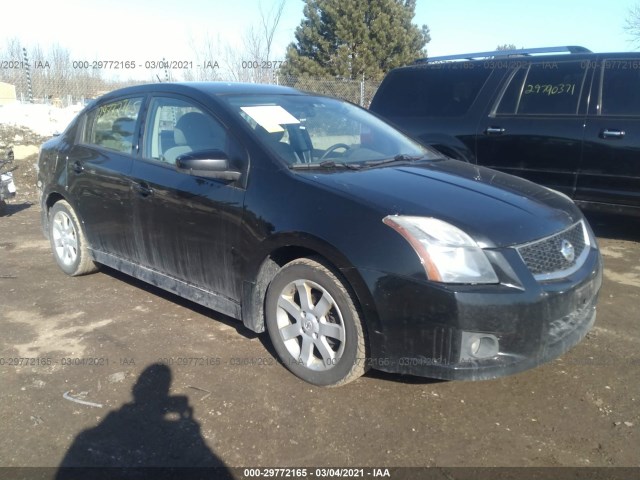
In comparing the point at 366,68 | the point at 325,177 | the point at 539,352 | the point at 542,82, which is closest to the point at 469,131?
the point at 542,82

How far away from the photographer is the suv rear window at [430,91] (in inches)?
251

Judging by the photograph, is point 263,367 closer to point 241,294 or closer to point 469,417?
point 241,294

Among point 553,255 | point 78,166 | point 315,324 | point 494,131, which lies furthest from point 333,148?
point 494,131

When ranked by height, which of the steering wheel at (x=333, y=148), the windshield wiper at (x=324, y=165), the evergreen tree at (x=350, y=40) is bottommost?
the windshield wiper at (x=324, y=165)

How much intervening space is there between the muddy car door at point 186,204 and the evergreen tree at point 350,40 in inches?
806

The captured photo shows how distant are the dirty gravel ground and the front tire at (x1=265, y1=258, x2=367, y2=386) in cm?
14

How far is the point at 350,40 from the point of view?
78.2 ft

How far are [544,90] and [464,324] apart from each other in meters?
4.22

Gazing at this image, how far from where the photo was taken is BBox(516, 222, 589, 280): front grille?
280 centimetres

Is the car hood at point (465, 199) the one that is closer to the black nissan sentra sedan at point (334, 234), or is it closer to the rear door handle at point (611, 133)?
the black nissan sentra sedan at point (334, 234)

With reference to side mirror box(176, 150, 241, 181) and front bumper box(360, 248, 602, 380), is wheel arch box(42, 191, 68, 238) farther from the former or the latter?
front bumper box(360, 248, 602, 380)

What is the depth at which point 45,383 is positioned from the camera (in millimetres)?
3307

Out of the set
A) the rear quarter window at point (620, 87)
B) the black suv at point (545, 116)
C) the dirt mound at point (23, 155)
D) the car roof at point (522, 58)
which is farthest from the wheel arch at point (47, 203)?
the rear quarter window at point (620, 87)

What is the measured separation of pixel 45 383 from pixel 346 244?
1963 mm
